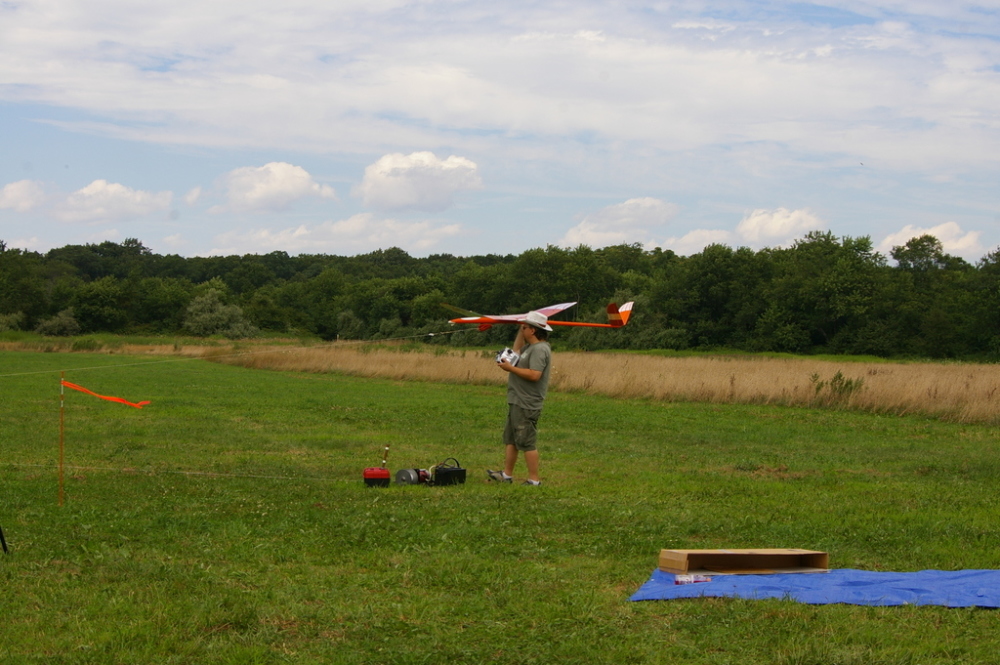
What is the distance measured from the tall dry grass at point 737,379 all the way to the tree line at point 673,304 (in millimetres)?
4252

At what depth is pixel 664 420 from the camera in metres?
19.9

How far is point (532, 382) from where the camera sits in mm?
11047

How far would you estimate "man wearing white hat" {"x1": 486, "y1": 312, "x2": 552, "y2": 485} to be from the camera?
1089 centimetres

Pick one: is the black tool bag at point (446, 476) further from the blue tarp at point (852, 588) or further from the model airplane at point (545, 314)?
the blue tarp at point (852, 588)

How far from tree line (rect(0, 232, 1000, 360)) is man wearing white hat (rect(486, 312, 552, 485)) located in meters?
26.8

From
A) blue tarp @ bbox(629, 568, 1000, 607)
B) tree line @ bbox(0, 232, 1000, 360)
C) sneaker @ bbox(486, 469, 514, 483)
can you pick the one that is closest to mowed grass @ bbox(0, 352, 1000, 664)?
blue tarp @ bbox(629, 568, 1000, 607)

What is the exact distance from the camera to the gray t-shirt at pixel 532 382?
11.0 meters

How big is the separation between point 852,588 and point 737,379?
18.7 metres

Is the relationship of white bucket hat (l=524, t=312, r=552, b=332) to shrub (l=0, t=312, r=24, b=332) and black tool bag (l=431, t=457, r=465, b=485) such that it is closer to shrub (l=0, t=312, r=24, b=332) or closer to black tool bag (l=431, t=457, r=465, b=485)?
black tool bag (l=431, t=457, r=465, b=485)

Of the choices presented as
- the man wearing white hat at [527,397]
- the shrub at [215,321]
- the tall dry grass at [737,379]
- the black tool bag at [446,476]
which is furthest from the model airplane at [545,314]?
the shrub at [215,321]

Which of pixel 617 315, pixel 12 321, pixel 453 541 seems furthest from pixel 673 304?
pixel 12 321

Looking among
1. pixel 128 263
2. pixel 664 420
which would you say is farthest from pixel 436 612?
pixel 128 263

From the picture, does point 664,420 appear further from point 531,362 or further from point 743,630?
point 743,630

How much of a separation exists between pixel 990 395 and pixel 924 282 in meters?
54.7
